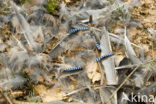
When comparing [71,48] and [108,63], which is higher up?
[71,48]

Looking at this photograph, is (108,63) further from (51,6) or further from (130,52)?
(51,6)

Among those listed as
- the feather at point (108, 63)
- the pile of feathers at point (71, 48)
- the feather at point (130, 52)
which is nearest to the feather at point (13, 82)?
the pile of feathers at point (71, 48)

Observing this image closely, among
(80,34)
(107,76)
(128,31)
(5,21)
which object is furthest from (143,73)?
(5,21)

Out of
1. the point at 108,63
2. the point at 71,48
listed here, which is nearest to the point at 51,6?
the point at 71,48

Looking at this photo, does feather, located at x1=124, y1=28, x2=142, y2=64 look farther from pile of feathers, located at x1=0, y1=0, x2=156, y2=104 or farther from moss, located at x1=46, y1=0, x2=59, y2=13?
moss, located at x1=46, y1=0, x2=59, y2=13

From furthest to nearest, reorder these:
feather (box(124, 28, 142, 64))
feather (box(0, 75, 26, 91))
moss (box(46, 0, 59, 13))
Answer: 1. moss (box(46, 0, 59, 13))
2. feather (box(124, 28, 142, 64))
3. feather (box(0, 75, 26, 91))

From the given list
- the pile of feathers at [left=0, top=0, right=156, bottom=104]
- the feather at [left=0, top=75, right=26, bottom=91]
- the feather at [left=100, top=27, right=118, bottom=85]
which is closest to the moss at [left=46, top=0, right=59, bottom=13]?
the pile of feathers at [left=0, top=0, right=156, bottom=104]

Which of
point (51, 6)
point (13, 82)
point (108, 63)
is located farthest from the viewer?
point (51, 6)

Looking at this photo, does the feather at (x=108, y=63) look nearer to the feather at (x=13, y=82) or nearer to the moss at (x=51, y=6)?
the moss at (x=51, y=6)

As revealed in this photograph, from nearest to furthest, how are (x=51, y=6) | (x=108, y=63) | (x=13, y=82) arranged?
(x=13, y=82)
(x=108, y=63)
(x=51, y=6)

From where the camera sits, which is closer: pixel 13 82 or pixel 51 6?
pixel 13 82

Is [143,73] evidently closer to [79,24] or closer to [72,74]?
[72,74]
